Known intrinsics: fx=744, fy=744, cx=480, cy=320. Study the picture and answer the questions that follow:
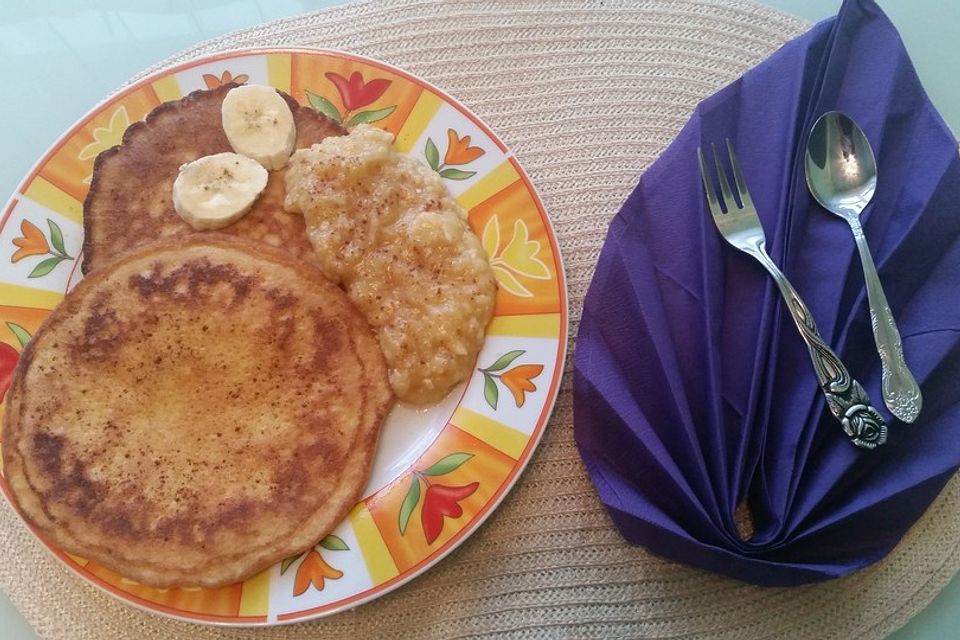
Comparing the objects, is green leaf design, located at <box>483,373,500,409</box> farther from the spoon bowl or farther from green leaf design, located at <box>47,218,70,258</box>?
green leaf design, located at <box>47,218,70,258</box>

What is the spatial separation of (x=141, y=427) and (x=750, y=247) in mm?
1152

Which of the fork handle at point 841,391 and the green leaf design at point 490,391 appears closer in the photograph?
the fork handle at point 841,391

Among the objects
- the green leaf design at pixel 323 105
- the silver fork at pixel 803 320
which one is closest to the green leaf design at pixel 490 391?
the silver fork at pixel 803 320

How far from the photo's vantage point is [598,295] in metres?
1.37

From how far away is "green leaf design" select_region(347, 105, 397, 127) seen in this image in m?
1.52

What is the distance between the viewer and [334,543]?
1.30 meters

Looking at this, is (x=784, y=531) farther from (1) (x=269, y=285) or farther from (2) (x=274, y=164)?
(2) (x=274, y=164)

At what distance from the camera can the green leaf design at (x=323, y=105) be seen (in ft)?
5.00

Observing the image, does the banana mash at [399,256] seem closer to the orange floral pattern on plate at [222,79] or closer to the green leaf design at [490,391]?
the green leaf design at [490,391]

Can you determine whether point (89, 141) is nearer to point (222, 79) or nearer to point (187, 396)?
point (222, 79)

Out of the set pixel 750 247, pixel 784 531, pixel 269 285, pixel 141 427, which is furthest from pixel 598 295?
pixel 141 427

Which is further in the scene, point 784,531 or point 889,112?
point 889,112

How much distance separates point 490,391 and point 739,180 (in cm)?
61

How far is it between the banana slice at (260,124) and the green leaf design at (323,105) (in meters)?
0.06
